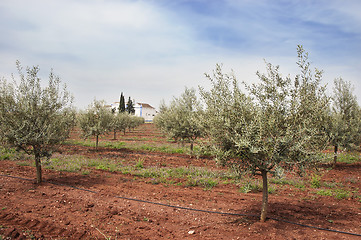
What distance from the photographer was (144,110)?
131125 millimetres

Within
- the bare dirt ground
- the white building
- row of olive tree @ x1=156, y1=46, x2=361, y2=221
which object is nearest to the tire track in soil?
the bare dirt ground

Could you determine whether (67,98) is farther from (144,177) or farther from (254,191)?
→ (254,191)

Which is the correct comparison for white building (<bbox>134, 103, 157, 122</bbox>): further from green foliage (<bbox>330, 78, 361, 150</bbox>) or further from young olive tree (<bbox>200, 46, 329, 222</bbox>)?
young olive tree (<bbox>200, 46, 329, 222</bbox>)

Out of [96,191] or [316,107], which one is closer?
[316,107]

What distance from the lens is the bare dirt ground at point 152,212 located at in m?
6.68

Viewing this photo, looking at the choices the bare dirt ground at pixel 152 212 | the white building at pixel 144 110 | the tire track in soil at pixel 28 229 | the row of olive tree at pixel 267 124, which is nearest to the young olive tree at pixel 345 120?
the bare dirt ground at pixel 152 212

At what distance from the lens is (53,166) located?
14789 millimetres

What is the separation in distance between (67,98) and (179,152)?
13.0 meters

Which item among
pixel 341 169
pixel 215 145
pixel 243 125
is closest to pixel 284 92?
pixel 243 125

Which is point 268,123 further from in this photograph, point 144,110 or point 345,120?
point 144,110

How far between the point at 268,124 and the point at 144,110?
127 m

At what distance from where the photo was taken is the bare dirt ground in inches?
263

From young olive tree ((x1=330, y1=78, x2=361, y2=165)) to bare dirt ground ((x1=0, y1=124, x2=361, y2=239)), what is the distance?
626 cm

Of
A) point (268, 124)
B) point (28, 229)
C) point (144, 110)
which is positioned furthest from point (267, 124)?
point (144, 110)
